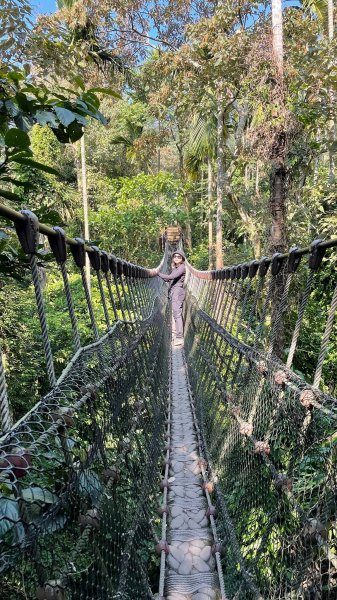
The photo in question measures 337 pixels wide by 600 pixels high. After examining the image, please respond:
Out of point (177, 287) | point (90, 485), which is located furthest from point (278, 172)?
point (90, 485)

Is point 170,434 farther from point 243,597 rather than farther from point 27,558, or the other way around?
point 27,558

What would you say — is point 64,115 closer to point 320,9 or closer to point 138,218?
point 138,218

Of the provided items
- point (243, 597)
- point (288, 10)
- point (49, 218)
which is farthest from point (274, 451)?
point (288, 10)

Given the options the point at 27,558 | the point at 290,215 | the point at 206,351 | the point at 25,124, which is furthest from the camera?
the point at 290,215

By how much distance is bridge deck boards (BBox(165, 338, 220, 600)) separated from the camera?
1.63 meters

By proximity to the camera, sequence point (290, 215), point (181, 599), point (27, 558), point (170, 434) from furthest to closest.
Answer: point (290, 215), point (170, 434), point (181, 599), point (27, 558)

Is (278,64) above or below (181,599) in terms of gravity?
above

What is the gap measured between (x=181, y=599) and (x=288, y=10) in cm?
628

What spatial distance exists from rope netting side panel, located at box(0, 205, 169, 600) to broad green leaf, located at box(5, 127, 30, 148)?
15 centimetres

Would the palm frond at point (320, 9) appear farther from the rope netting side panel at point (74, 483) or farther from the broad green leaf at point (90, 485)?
the broad green leaf at point (90, 485)

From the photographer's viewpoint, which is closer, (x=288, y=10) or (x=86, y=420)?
(x=86, y=420)

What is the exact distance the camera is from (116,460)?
144cm

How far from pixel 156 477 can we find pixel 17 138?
5.71ft

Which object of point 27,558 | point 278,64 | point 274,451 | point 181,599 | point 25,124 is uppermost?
point 278,64
